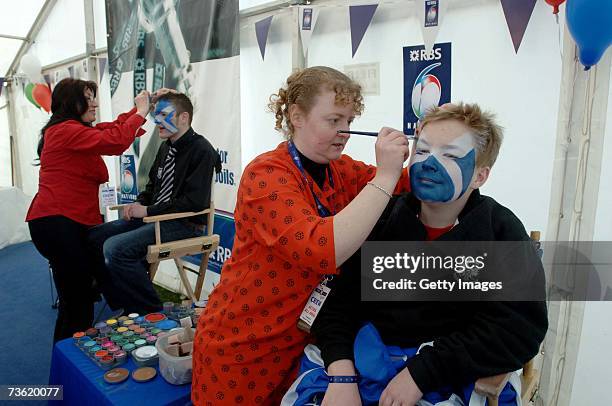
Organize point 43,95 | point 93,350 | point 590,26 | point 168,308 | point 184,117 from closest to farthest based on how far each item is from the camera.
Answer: point 590,26, point 93,350, point 168,308, point 184,117, point 43,95

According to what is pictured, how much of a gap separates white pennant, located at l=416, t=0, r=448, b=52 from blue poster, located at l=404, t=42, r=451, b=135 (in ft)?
0.13

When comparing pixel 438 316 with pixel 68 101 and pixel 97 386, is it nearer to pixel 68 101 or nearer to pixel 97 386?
pixel 97 386

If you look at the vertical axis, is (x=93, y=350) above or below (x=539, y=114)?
below

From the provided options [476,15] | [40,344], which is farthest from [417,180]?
[40,344]

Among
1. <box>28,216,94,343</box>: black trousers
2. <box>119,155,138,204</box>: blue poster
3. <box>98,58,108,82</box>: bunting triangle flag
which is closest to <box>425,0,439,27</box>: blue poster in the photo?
<box>28,216,94,343</box>: black trousers

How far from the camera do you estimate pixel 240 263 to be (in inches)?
42.7

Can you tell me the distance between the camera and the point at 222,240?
2973 millimetres

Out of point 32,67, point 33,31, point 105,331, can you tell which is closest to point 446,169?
point 105,331

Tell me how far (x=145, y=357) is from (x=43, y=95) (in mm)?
4402

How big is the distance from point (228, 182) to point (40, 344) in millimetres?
1431

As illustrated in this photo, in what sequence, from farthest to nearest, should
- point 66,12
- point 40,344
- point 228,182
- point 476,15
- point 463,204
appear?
point 66,12
point 228,182
point 40,344
point 476,15
point 463,204

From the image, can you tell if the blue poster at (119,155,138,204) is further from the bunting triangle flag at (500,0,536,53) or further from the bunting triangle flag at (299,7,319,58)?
the bunting triangle flag at (500,0,536,53)

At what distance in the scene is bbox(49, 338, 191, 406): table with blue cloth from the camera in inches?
55.5

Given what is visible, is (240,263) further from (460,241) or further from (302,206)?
(460,241)
